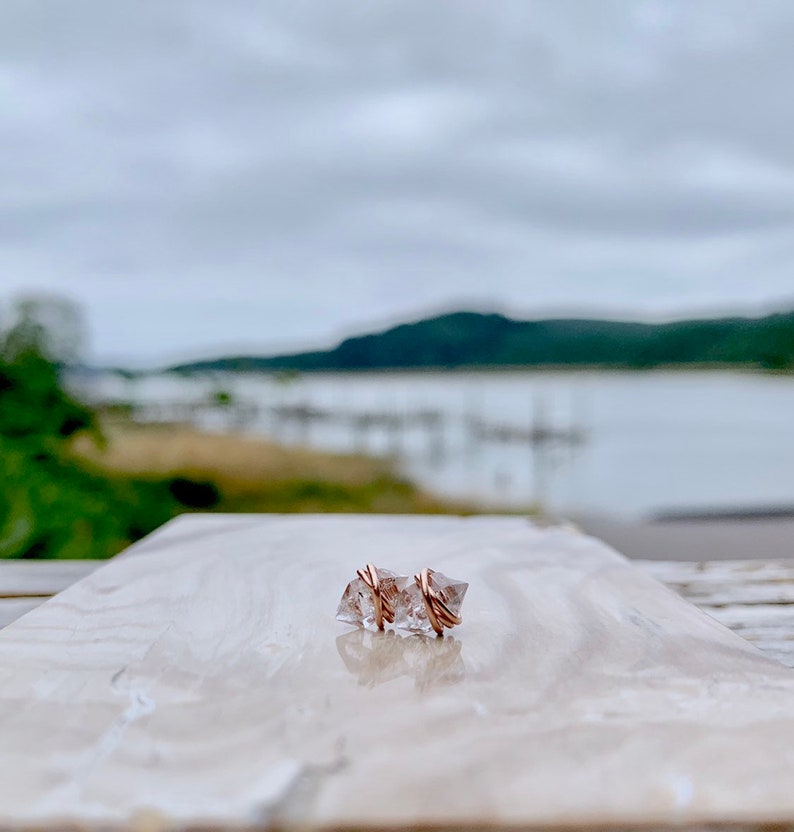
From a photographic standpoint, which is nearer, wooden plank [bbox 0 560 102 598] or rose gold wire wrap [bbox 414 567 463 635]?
rose gold wire wrap [bbox 414 567 463 635]

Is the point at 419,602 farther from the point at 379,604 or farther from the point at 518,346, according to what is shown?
the point at 518,346

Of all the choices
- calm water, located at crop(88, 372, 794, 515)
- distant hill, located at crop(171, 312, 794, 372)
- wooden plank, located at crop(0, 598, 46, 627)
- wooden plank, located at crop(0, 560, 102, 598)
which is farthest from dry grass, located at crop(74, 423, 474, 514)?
wooden plank, located at crop(0, 598, 46, 627)

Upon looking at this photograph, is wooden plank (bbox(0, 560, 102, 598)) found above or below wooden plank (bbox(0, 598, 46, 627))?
below

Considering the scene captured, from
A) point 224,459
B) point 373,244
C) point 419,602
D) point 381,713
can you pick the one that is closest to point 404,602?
point 419,602

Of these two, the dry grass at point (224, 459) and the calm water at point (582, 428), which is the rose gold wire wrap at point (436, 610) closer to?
the dry grass at point (224, 459)

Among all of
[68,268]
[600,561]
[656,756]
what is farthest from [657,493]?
[656,756]

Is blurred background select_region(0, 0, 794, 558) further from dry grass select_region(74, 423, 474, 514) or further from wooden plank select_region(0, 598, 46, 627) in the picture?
wooden plank select_region(0, 598, 46, 627)
